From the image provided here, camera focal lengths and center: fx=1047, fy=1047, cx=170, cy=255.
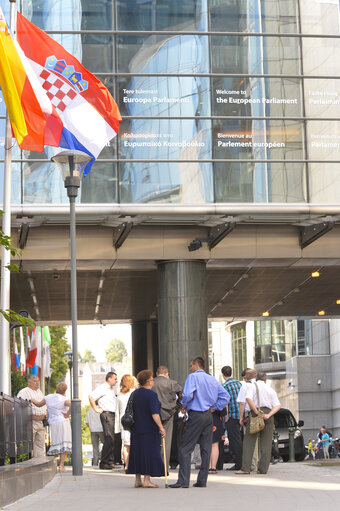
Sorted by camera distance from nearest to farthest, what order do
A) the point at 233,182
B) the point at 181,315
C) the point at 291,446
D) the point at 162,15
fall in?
1. the point at 291,446
2. the point at 233,182
3. the point at 181,315
4. the point at 162,15

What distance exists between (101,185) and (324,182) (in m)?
5.71

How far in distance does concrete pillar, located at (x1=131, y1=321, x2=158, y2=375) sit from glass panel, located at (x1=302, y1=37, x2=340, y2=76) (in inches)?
724

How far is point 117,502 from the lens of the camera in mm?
12289

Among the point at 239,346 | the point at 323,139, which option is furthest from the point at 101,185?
the point at 239,346

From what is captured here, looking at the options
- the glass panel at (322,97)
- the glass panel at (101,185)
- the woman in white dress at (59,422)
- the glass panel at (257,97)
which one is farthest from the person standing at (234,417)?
the glass panel at (322,97)

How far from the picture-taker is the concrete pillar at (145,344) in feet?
143

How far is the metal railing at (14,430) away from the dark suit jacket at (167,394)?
223cm

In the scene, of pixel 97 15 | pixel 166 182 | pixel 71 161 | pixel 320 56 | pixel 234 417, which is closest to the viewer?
pixel 71 161

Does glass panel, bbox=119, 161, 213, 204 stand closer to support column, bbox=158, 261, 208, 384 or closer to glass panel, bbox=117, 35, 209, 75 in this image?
support column, bbox=158, 261, 208, 384

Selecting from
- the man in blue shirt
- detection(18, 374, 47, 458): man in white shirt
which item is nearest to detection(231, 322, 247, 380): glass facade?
detection(18, 374, 47, 458): man in white shirt

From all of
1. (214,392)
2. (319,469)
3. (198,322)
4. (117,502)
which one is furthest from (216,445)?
(198,322)

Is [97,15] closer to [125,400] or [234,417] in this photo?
[125,400]

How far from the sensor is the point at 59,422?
66.6ft

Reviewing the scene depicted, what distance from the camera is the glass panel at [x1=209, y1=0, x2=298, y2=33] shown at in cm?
2727
